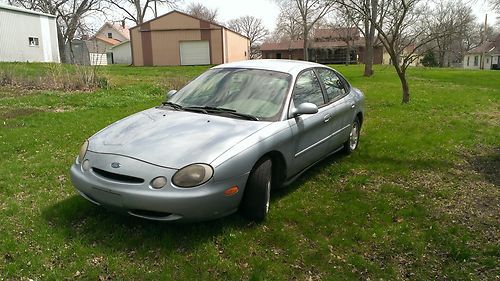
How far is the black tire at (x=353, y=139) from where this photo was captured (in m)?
5.94

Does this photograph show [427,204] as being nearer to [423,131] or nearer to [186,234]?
[186,234]

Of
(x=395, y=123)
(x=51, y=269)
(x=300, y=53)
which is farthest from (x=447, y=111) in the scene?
(x=300, y=53)

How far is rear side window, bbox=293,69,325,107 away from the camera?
448 cm

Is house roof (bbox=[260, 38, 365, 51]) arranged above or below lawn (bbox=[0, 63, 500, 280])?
above

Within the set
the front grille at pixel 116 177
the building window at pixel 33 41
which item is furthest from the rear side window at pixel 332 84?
the building window at pixel 33 41

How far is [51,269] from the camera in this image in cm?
293

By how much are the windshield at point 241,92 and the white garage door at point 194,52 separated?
32.7 m

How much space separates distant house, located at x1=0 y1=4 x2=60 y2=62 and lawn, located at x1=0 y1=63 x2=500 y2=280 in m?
23.4

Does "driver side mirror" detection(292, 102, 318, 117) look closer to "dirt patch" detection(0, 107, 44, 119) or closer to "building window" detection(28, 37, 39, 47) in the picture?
"dirt patch" detection(0, 107, 44, 119)

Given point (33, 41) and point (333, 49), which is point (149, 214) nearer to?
point (33, 41)

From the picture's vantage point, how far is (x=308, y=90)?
4758 millimetres

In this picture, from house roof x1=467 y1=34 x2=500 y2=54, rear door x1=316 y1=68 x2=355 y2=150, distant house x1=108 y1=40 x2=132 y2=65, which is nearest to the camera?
rear door x1=316 y1=68 x2=355 y2=150

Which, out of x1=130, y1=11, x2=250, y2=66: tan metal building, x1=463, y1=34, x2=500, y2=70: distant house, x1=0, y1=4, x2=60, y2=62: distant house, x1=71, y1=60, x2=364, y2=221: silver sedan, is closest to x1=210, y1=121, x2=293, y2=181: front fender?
x1=71, y1=60, x2=364, y2=221: silver sedan

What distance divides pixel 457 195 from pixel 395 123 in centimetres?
414
